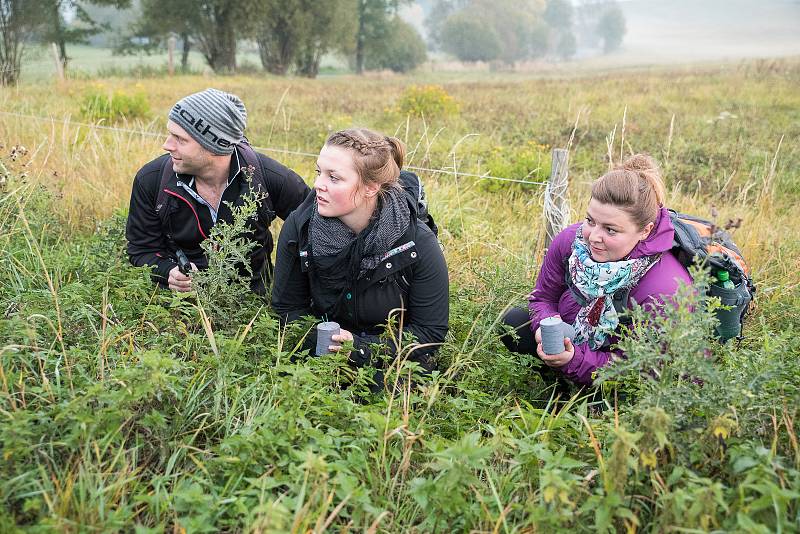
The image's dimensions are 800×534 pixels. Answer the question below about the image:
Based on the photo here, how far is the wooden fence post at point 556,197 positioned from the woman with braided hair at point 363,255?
1.70 metres

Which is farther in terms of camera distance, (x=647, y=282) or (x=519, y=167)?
(x=519, y=167)

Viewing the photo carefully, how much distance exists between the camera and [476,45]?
9144 cm

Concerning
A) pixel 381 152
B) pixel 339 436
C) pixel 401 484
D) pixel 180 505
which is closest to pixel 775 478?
pixel 401 484

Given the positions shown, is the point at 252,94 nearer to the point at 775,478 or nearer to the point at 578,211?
the point at 578,211

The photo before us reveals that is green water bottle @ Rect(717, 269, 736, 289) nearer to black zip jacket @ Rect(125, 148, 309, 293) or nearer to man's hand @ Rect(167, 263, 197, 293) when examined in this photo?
black zip jacket @ Rect(125, 148, 309, 293)

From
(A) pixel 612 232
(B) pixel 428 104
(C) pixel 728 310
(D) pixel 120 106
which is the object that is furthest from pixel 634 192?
(B) pixel 428 104

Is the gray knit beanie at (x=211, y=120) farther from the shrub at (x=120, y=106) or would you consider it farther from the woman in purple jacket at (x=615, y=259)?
the shrub at (x=120, y=106)

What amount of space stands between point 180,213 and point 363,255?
1.19 m

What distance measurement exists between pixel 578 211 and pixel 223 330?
3.17 m

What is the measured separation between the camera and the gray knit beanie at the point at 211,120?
10.4 ft

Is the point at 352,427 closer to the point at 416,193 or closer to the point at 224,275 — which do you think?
the point at 224,275

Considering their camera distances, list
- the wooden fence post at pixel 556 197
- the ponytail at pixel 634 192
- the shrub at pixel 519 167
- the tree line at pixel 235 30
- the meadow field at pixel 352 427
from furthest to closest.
A: the tree line at pixel 235 30
the shrub at pixel 519 167
the wooden fence post at pixel 556 197
the ponytail at pixel 634 192
the meadow field at pixel 352 427

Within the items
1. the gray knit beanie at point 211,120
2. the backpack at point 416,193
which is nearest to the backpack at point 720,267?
the backpack at point 416,193

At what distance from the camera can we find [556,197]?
14.5ft
